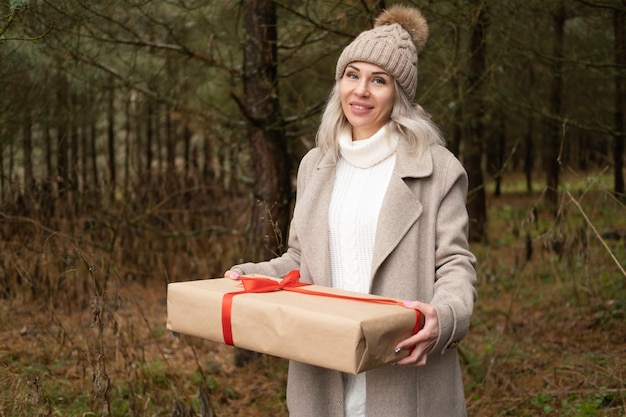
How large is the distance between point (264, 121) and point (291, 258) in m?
2.43

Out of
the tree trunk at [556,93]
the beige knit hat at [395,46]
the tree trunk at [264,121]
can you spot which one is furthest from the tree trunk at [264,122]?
the beige knit hat at [395,46]

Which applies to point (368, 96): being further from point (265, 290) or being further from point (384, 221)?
point (265, 290)

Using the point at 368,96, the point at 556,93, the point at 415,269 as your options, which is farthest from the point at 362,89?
the point at 556,93

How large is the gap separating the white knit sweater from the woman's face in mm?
66

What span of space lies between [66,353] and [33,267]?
1249 mm

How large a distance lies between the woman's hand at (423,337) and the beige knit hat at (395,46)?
2.79 feet

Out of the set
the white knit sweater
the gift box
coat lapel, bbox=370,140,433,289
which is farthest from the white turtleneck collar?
the gift box

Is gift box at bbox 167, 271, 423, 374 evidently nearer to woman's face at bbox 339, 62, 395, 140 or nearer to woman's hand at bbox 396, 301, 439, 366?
woman's hand at bbox 396, 301, 439, 366

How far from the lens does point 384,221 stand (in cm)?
229

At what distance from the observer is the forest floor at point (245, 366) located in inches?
149

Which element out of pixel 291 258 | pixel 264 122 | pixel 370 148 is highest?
pixel 264 122

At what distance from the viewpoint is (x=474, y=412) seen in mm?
4379

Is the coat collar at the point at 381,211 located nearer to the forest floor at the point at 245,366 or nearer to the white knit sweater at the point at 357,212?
the white knit sweater at the point at 357,212

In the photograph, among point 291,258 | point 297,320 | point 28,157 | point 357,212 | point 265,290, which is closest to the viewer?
point 297,320
